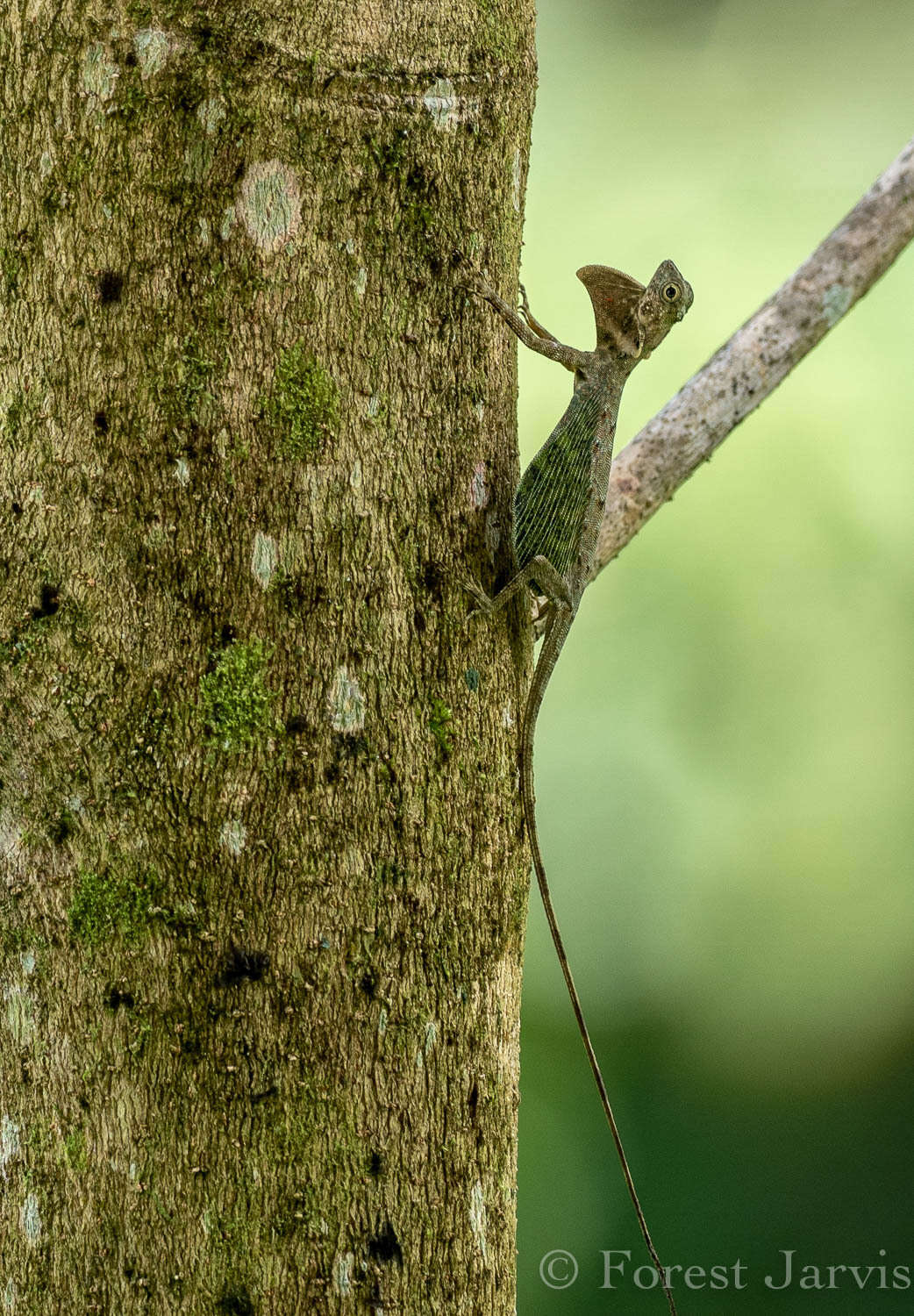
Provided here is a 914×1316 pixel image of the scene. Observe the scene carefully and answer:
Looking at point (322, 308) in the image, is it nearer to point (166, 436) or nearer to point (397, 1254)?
point (166, 436)

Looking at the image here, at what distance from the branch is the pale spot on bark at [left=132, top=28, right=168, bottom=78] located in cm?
141

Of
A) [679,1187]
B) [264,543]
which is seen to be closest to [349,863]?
[264,543]

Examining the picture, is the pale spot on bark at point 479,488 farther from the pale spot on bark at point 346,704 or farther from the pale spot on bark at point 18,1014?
the pale spot on bark at point 18,1014

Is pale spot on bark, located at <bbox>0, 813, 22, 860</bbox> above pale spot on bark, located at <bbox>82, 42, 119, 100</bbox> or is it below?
below

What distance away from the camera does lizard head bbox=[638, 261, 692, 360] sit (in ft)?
9.42

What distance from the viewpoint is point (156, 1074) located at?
1562mm

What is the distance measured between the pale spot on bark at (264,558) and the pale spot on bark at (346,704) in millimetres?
155

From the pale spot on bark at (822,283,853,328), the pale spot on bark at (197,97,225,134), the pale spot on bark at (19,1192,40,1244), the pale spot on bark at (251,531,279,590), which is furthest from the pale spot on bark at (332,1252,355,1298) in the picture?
the pale spot on bark at (822,283,853,328)

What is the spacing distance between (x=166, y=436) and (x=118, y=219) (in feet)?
0.96

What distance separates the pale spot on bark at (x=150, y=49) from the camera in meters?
1.58

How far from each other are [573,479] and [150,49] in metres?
1.26

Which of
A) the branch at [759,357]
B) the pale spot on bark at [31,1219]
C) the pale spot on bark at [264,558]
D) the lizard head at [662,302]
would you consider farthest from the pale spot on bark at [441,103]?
the pale spot on bark at [31,1219]

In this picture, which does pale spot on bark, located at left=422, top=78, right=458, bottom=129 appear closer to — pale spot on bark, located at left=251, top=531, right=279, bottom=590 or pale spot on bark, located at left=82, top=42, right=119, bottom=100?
pale spot on bark, located at left=82, top=42, right=119, bottom=100

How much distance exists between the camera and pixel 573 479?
2.58 metres
